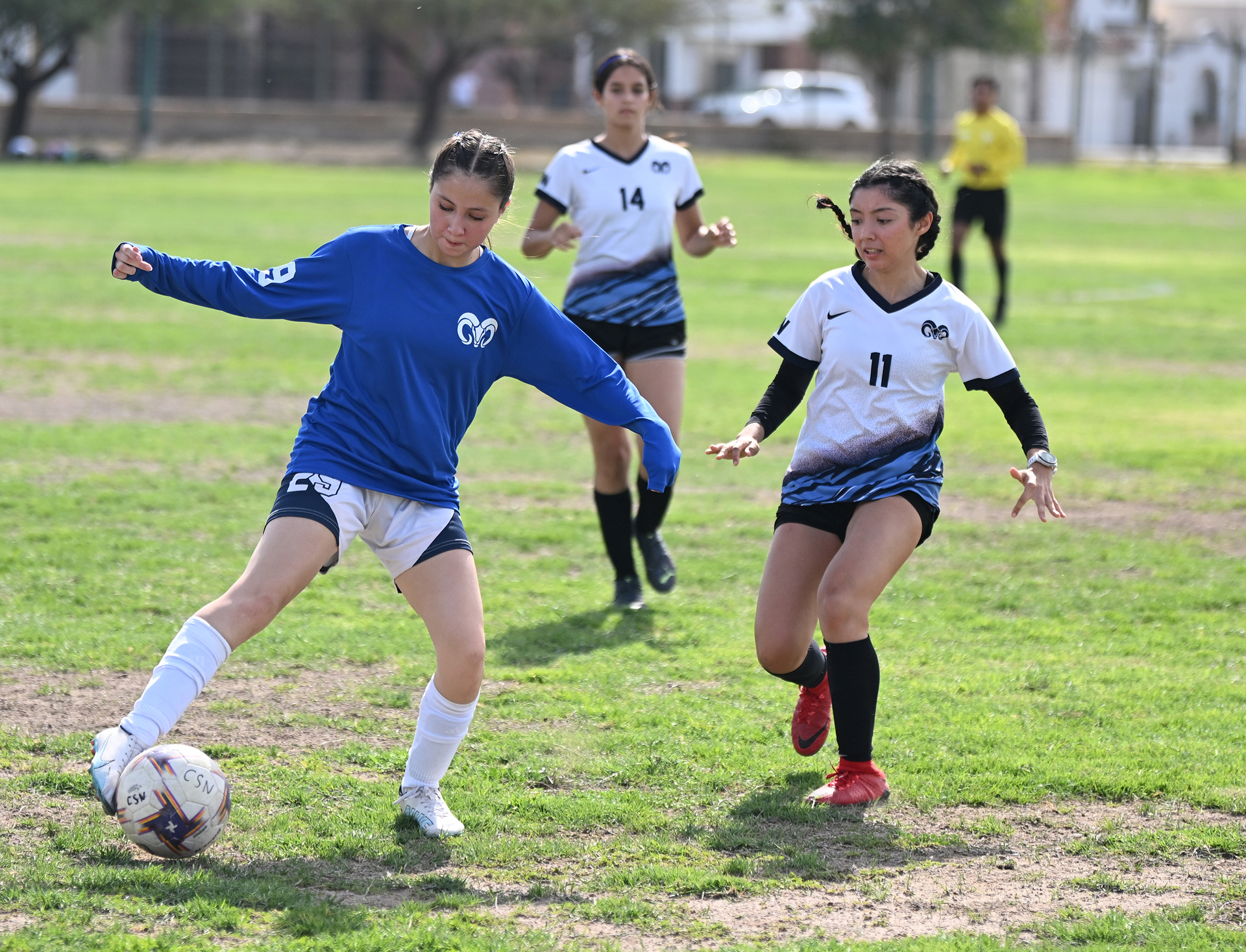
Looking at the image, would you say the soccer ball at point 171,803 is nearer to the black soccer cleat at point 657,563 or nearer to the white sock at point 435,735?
the white sock at point 435,735

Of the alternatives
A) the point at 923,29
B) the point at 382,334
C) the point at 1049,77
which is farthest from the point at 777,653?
the point at 1049,77

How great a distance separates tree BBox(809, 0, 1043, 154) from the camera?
48.4 meters

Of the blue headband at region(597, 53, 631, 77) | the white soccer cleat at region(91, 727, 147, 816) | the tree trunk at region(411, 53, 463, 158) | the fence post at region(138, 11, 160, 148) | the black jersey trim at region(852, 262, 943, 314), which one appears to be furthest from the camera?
the tree trunk at region(411, 53, 463, 158)

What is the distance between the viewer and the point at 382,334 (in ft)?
13.7

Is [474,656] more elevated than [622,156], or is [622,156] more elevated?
[622,156]

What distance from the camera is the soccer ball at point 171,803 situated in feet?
12.7

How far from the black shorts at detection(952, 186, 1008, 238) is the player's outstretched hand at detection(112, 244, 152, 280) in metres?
12.7

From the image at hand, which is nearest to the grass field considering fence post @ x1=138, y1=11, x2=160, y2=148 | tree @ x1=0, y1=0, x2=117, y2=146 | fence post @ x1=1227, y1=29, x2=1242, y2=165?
tree @ x1=0, y1=0, x2=117, y2=146

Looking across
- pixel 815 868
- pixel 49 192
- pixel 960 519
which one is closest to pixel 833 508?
pixel 815 868

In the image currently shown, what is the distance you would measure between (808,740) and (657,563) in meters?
2.14

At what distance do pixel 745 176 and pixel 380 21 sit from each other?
1232 cm

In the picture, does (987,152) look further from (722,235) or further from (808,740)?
(808,740)

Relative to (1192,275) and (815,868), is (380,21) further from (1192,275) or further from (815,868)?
(815,868)

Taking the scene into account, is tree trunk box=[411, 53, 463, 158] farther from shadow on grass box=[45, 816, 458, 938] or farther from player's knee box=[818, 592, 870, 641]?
shadow on grass box=[45, 816, 458, 938]
